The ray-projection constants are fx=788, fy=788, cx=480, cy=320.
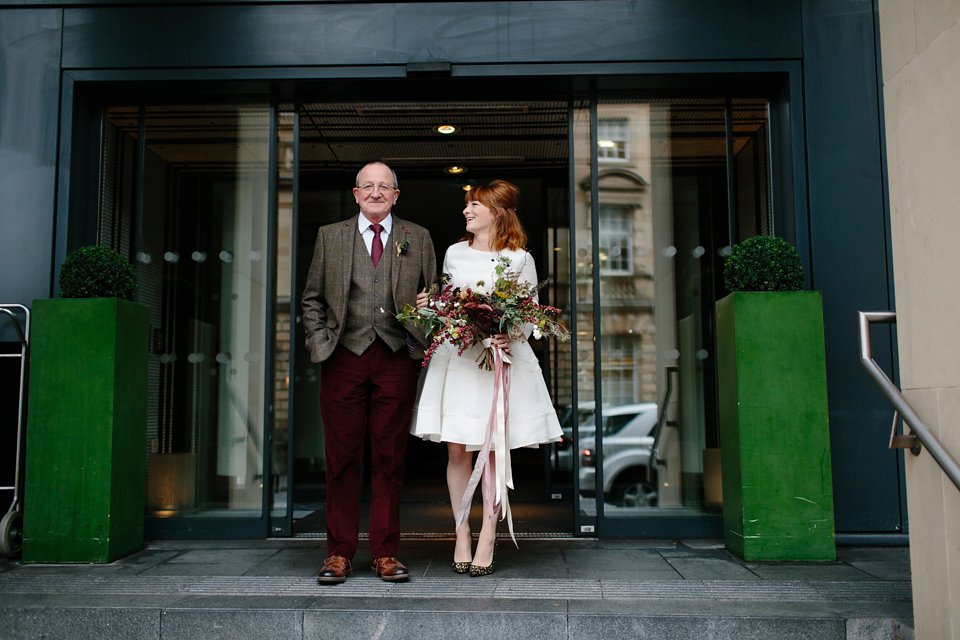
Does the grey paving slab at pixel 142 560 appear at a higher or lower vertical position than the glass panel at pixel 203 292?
lower

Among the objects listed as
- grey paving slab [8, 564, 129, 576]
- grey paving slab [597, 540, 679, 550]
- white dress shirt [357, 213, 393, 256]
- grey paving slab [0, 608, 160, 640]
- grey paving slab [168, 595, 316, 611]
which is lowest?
grey paving slab [0, 608, 160, 640]

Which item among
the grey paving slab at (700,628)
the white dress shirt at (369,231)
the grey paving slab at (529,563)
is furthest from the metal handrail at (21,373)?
the grey paving slab at (700,628)

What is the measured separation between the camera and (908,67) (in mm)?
3227

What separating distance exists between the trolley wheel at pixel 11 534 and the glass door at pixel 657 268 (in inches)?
136

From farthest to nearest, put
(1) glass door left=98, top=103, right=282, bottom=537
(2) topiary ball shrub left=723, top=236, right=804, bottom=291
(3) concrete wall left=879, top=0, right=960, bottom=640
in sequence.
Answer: (1) glass door left=98, top=103, right=282, bottom=537, (2) topiary ball shrub left=723, top=236, right=804, bottom=291, (3) concrete wall left=879, top=0, right=960, bottom=640

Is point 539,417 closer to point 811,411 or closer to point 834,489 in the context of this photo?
point 811,411

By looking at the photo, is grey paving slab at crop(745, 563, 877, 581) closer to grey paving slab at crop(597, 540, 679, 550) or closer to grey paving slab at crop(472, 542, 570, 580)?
grey paving slab at crop(597, 540, 679, 550)

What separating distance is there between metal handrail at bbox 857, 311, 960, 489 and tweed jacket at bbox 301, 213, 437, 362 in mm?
2053

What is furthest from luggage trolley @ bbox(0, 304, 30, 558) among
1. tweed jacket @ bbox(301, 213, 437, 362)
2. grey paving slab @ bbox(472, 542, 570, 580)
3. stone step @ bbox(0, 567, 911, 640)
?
grey paving slab @ bbox(472, 542, 570, 580)

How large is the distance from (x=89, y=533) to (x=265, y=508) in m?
1.11

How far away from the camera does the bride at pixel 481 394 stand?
13.4 ft

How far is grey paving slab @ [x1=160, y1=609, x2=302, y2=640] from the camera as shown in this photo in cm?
344

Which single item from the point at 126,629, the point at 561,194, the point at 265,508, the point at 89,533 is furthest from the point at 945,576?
the point at 561,194

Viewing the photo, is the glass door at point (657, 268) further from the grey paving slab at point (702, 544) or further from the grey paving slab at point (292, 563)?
the grey paving slab at point (292, 563)
